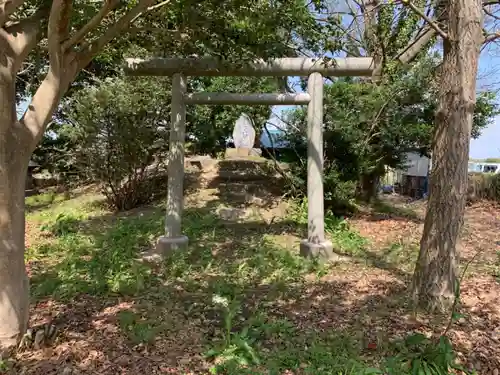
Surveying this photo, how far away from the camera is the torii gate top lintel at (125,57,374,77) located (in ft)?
16.3

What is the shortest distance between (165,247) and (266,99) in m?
2.46

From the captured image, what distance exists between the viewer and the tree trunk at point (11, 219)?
98.6 inches

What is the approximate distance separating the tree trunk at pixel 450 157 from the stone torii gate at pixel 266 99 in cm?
183

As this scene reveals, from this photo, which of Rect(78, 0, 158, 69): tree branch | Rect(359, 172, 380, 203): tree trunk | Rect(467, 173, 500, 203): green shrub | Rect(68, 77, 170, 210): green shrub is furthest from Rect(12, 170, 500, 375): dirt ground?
Rect(467, 173, 500, 203): green shrub

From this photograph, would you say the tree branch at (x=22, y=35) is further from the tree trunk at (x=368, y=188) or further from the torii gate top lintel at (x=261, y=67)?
the tree trunk at (x=368, y=188)

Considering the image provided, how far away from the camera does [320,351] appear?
8.95 feet

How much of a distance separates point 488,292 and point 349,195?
137 inches

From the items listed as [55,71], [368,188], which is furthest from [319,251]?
[368,188]

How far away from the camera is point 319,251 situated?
5047 mm

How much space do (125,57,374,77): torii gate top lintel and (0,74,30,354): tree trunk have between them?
2.79m

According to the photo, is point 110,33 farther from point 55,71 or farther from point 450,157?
point 450,157

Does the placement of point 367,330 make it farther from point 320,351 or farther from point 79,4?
point 79,4

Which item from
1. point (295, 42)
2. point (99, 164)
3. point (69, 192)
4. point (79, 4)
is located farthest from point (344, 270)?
point (69, 192)

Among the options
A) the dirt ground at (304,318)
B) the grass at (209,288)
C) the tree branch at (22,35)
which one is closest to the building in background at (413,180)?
the grass at (209,288)
